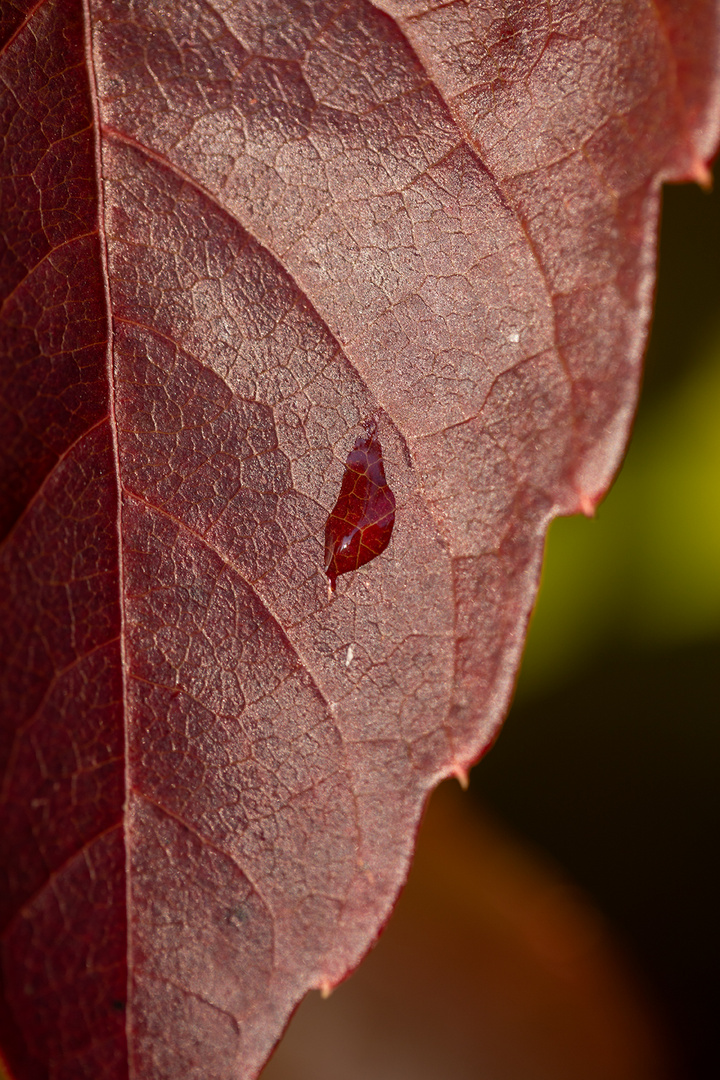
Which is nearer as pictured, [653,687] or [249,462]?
[249,462]

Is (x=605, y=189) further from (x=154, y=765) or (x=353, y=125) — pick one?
(x=154, y=765)

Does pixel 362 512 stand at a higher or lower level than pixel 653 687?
higher

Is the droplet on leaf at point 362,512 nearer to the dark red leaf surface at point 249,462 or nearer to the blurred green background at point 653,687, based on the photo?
the dark red leaf surface at point 249,462

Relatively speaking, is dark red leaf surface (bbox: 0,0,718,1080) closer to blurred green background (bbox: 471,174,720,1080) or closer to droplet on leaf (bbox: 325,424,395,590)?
droplet on leaf (bbox: 325,424,395,590)

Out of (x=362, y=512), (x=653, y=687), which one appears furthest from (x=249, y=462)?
(x=653, y=687)

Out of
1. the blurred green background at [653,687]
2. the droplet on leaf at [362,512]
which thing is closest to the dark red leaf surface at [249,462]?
the droplet on leaf at [362,512]

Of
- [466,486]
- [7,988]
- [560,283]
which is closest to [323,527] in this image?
[466,486]

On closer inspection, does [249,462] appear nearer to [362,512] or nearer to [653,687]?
[362,512]
